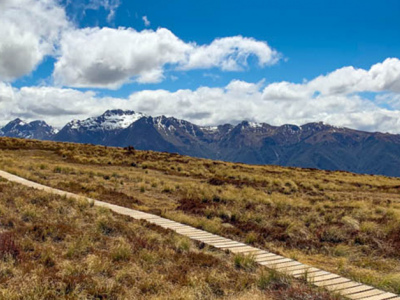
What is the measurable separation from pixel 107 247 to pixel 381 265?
905 cm

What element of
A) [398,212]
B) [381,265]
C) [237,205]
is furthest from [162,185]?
[381,265]

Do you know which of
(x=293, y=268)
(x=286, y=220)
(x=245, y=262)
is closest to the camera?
(x=293, y=268)

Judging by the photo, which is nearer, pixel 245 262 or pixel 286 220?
pixel 245 262

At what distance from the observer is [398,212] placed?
62.0ft

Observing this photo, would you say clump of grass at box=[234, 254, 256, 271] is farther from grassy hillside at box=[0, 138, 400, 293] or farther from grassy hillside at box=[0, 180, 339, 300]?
grassy hillside at box=[0, 138, 400, 293]

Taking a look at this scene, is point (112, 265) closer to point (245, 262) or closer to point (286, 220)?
point (245, 262)

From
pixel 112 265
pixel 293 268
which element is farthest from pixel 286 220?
pixel 112 265

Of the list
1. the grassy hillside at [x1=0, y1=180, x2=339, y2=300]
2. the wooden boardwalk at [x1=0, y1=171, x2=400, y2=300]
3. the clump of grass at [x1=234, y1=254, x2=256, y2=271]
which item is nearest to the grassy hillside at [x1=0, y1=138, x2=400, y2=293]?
the wooden boardwalk at [x1=0, y1=171, x2=400, y2=300]

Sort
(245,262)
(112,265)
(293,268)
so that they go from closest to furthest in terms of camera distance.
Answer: (112,265)
(293,268)
(245,262)

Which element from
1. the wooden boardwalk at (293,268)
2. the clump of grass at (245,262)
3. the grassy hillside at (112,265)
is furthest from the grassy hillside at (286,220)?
the grassy hillside at (112,265)

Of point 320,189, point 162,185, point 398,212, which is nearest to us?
point 398,212

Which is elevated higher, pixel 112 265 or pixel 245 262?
pixel 245 262

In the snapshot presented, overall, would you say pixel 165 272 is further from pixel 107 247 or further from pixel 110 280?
pixel 107 247

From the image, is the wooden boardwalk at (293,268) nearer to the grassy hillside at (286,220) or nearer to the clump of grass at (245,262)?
the clump of grass at (245,262)
